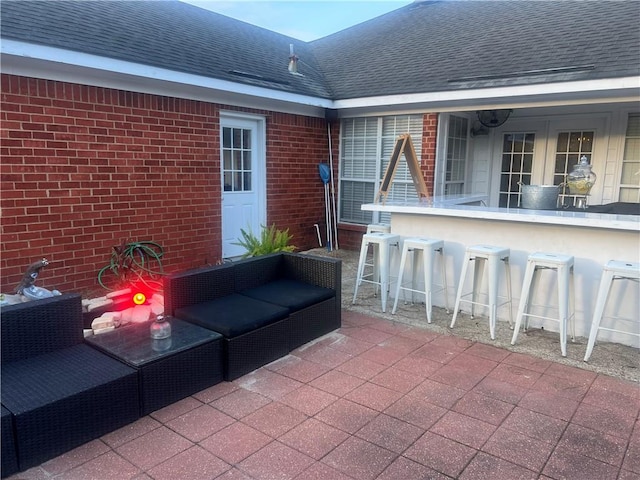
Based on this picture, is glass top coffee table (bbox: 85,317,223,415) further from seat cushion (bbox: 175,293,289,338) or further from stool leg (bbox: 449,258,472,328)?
stool leg (bbox: 449,258,472,328)

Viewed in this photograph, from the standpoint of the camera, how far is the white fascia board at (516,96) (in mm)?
4953

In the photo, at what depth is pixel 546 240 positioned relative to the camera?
157 inches

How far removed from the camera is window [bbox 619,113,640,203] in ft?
20.7

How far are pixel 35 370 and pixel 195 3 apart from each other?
7.39 m

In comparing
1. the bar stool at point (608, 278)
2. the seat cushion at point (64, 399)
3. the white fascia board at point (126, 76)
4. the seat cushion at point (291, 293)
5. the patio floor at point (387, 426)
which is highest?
the white fascia board at point (126, 76)

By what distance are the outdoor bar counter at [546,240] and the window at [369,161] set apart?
2.37 meters

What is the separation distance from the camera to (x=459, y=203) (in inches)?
207

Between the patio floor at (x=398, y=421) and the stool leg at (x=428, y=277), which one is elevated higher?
the stool leg at (x=428, y=277)

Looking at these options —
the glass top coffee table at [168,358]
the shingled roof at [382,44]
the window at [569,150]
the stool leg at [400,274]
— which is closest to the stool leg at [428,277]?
the stool leg at [400,274]

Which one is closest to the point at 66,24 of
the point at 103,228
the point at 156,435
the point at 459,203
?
the point at 103,228

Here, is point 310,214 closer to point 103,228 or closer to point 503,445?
point 103,228

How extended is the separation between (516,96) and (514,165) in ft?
7.35

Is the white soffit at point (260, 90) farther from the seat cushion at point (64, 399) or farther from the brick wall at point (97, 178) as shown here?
the seat cushion at point (64, 399)

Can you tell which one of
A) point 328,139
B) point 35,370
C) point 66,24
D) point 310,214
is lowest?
point 35,370
